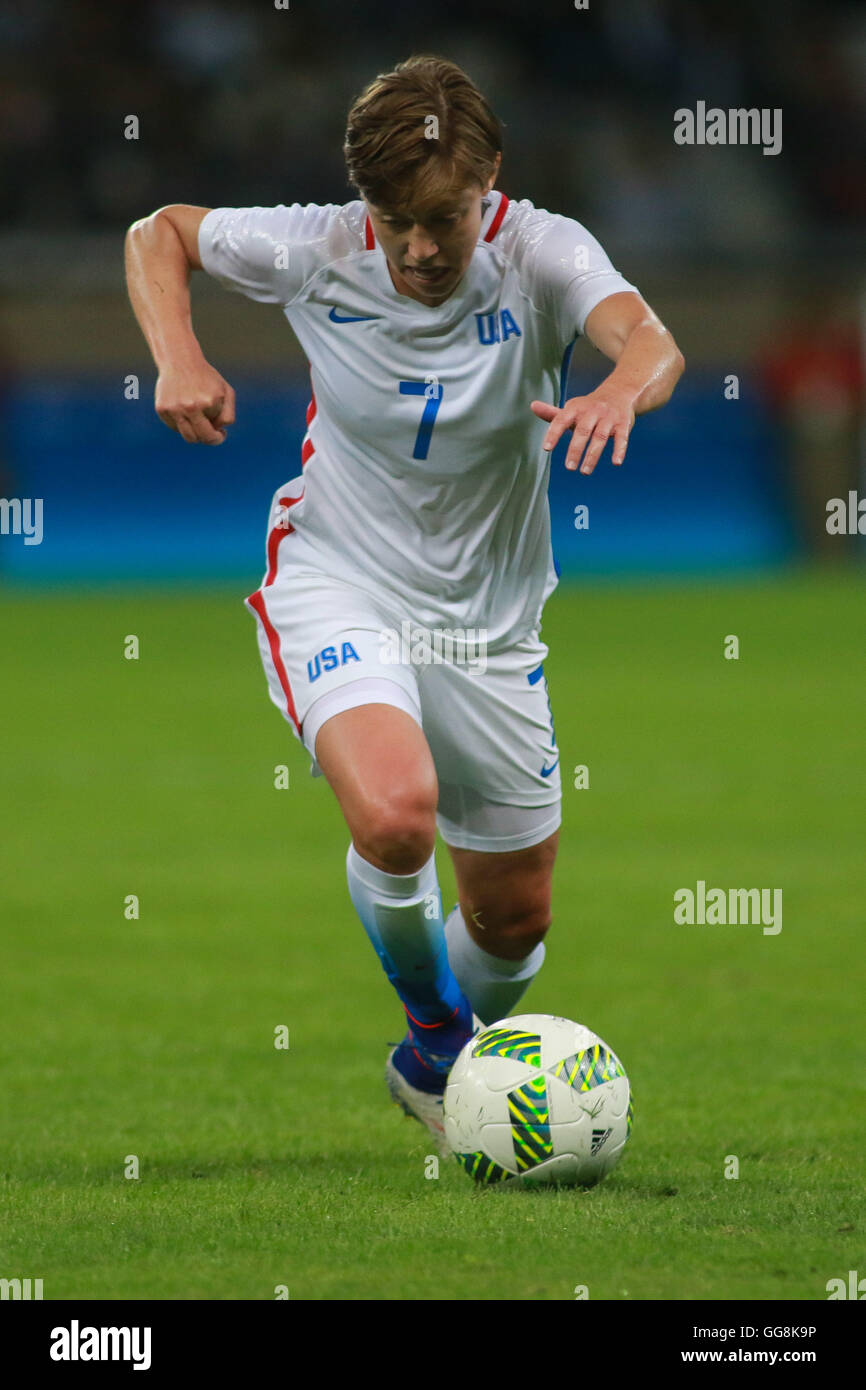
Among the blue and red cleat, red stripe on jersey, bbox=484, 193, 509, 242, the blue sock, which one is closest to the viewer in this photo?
the blue sock

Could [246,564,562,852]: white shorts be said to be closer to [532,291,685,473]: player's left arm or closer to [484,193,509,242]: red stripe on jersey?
[532,291,685,473]: player's left arm

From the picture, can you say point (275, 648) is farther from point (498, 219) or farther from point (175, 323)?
point (498, 219)

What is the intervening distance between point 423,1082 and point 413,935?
0.60m

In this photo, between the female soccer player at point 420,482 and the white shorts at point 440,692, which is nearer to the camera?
the female soccer player at point 420,482

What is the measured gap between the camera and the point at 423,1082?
4.98 meters

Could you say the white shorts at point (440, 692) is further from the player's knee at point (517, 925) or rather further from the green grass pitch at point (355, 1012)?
the green grass pitch at point (355, 1012)

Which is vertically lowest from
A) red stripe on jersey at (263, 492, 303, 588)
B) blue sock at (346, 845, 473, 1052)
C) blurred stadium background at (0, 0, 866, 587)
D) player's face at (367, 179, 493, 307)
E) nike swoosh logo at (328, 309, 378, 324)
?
blue sock at (346, 845, 473, 1052)

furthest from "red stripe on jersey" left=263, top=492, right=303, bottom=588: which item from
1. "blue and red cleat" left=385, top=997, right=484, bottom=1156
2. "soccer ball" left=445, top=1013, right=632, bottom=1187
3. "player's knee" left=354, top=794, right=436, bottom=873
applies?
"soccer ball" left=445, top=1013, right=632, bottom=1187

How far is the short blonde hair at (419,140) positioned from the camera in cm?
426

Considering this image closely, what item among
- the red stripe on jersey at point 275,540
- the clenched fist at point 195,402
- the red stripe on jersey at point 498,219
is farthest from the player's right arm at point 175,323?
the red stripe on jersey at point 498,219

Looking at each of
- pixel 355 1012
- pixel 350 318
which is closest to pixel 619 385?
pixel 350 318

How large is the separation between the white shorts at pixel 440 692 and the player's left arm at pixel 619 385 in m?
0.72

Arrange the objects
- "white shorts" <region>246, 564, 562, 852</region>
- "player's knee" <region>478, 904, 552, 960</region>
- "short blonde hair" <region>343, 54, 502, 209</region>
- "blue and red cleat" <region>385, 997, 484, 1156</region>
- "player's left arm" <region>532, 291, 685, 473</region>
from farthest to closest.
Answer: "player's knee" <region>478, 904, 552, 960</region>
"blue and red cleat" <region>385, 997, 484, 1156</region>
"white shorts" <region>246, 564, 562, 852</region>
"short blonde hair" <region>343, 54, 502, 209</region>
"player's left arm" <region>532, 291, 685, 473</region>

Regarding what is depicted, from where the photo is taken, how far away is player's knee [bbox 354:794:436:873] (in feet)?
14.0
